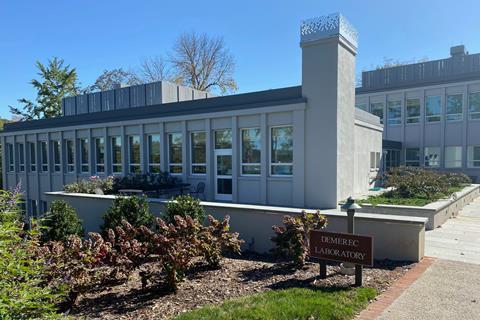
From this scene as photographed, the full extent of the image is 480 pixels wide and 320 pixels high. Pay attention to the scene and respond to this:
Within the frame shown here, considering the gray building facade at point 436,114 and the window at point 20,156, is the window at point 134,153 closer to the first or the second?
the window at point 20,156

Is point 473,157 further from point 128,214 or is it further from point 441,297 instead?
point 128,214

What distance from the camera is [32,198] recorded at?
2659 cm

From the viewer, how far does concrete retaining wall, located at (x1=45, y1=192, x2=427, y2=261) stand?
21.8 feet

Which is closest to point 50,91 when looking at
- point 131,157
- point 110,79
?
point 110,79

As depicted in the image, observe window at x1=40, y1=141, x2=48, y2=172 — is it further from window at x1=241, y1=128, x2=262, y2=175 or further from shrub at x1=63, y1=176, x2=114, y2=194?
window at x1=241, y1=128, x2=262, y2=175

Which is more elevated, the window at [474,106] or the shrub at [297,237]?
the window at [474,106]

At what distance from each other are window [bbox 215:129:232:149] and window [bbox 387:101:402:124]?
19.9m

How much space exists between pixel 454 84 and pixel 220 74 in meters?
24.6

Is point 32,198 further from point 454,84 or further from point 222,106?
point 454,84

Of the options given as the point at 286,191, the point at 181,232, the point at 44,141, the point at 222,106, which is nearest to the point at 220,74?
the point at 44,141

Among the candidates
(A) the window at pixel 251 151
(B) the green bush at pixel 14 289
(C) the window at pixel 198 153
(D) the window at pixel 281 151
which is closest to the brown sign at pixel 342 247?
(B) the green bush at pixel 14 289

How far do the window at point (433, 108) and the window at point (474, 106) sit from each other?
6.57 feet

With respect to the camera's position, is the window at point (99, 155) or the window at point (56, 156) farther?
the window at point (56, 156)

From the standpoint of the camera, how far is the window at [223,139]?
16.4 m
